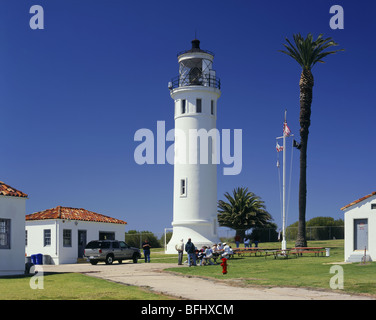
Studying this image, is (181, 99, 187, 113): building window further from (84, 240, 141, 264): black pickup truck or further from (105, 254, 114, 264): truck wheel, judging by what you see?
(105, 254, 114, 264): truck wheel

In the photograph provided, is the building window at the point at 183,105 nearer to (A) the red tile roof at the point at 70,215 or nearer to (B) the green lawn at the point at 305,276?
(A) the red tile roof at the point at 70,215

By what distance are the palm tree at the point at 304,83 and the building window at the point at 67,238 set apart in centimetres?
1656

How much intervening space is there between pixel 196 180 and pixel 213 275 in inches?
854

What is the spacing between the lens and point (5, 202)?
2541 cm

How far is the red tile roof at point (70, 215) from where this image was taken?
1526 inches

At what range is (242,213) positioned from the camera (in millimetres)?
57406

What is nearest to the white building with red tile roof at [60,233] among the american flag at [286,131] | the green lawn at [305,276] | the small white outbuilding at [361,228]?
the green lawn at [305,276]

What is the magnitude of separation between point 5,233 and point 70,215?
14059 mm

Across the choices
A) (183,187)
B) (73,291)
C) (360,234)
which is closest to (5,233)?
(73,291)

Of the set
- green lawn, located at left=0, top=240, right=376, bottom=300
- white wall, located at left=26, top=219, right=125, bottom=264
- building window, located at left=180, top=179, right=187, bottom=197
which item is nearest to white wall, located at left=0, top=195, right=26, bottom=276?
green lawn, located at left=0, top=240, right=376, bottom=300

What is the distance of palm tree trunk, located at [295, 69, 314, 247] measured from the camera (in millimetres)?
40500

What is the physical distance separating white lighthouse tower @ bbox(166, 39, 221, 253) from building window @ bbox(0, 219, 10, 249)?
843 inches

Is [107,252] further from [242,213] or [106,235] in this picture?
[242,213]

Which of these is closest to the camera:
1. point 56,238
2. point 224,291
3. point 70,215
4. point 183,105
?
point 224,291
